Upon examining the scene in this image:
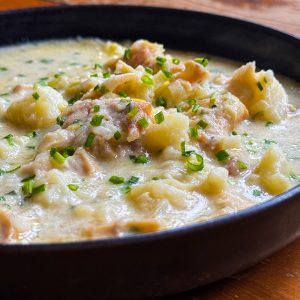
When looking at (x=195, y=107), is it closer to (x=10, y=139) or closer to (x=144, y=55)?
(x=144, y=55)

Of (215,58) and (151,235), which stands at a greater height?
(151,235)

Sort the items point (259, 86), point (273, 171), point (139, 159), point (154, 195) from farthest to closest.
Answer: point (259, 86) < point (139, 159) < point (273, 171) < point (154, 195)

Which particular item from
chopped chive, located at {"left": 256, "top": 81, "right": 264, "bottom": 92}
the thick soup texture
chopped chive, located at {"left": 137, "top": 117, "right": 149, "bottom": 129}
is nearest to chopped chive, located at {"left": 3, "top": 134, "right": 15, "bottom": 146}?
the thick soup texture

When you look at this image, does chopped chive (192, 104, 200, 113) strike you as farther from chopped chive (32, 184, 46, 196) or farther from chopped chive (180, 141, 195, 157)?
chopped chive (32, 184, 46, 196)

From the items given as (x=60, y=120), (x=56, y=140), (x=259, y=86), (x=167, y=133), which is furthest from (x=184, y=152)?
(x=259, y=86)

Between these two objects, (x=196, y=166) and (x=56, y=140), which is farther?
(x=56, y=140)

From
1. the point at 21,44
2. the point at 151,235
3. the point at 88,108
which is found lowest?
the point at 21,44

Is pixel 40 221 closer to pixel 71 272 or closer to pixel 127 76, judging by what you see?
pixel 71 272

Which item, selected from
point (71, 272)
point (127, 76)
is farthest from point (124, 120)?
point (71, 272)

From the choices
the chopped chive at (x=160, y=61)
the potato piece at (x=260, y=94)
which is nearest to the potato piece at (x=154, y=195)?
the potato piece at (x=260, y=94)
